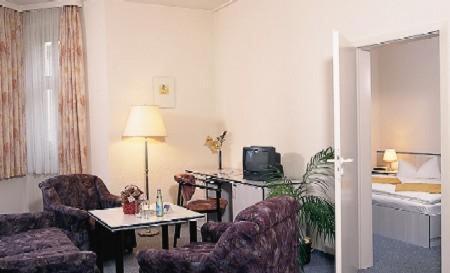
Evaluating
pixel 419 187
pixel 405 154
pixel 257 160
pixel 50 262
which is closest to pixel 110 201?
pixel 257 160

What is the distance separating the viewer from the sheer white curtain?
236 inches

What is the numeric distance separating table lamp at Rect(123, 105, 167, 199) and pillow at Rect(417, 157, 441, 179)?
3631 mm

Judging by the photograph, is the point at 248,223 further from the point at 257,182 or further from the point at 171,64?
the point at 171,64

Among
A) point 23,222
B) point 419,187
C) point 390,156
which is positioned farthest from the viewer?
point 390,156

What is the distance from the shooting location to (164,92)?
19.8 feet

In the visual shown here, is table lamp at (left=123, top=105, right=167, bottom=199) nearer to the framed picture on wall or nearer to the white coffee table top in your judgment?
the framed picture on wall

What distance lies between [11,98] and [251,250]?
4417 mm

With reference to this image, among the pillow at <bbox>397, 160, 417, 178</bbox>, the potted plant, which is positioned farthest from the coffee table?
the pillow at <bbox>397, 160, 417, 178</bbox>

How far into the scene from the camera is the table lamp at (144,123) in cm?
538

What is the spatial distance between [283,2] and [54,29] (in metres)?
2.94

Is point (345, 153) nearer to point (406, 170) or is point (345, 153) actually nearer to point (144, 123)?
point (144, 123)

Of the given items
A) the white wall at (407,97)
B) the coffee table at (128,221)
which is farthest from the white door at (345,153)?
the white wall at (407,97)

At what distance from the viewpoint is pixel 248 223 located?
263 cm

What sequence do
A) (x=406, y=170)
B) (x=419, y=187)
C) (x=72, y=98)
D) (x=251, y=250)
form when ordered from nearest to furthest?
(x=251, y=250)
(x=419, y=187)
(x=72, y=98)
(x=406, y=170)
